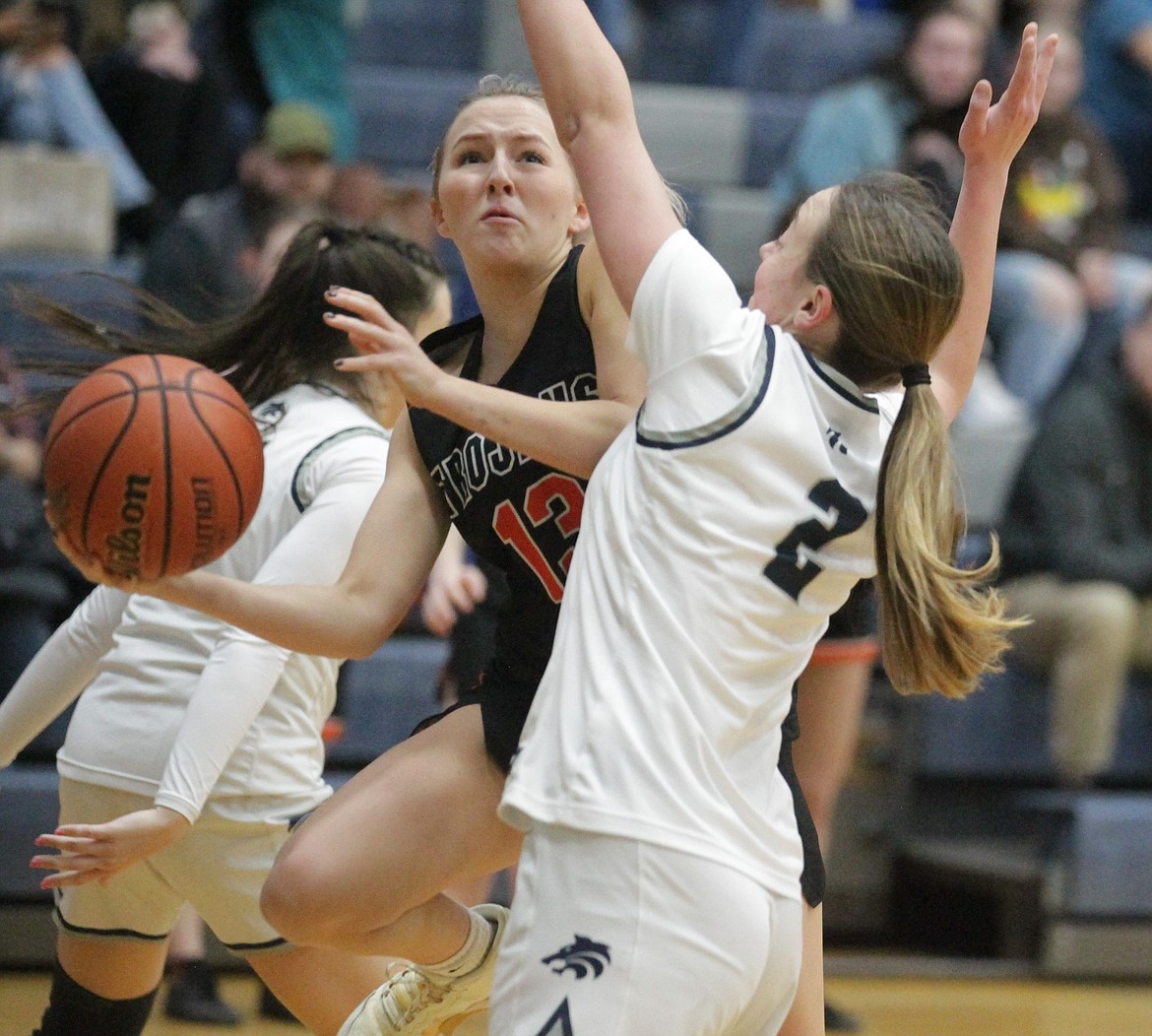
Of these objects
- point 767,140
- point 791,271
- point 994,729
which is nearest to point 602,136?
point 791,271

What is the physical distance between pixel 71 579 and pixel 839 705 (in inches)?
91.4

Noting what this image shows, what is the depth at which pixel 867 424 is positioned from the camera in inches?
94.3

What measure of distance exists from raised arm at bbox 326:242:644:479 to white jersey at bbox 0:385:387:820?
58cm

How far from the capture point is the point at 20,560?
4.89 m

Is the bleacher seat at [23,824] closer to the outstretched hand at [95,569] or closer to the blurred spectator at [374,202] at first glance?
the blurred spectator at [374,202]

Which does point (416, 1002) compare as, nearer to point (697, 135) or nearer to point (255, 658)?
point (255, 658)

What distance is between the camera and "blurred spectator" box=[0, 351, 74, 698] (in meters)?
4.84

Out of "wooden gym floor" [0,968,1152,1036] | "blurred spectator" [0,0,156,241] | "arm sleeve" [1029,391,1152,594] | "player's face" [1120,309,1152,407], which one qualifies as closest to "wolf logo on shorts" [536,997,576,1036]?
"wooden gym floor" [0,968,1152,1036]

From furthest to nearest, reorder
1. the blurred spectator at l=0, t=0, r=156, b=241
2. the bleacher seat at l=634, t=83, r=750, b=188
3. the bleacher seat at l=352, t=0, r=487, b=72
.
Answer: the bleacher seat at l=352, t=0, r=487, b=72 → the bleacher seat at l=634, t=83, r=750, b=188 → the blurred spectator at l=0, t=0, r=156, b=241

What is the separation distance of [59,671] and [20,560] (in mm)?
1918

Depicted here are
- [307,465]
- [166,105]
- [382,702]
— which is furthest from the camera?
[166,105]

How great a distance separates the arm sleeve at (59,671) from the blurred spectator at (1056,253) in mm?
4592

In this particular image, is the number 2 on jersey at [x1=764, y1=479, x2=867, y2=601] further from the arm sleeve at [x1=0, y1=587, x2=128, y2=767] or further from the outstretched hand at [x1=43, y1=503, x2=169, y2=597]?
the arm sleeve at [x1=0, y1=587, x2=128, y2=767]

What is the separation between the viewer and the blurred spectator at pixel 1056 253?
690 cm
